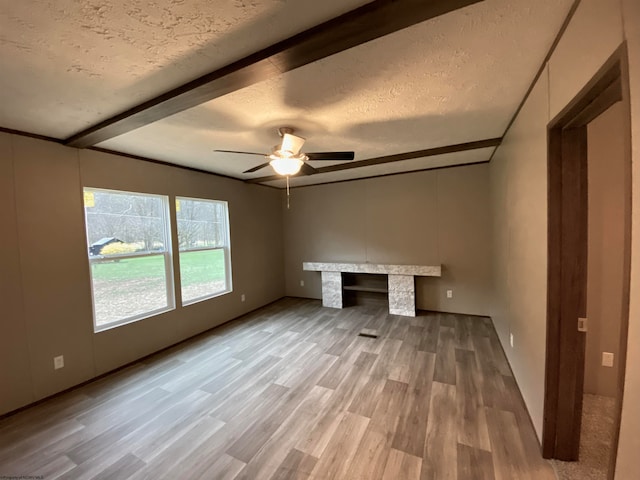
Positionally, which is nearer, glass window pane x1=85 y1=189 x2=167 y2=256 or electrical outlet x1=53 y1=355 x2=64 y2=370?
electrical outlet x1=53 y1=355 x2=64 y2=370

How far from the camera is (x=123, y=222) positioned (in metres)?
3.14

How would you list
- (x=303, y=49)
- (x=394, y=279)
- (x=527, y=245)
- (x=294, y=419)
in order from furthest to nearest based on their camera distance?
(x=394, y=279)
(x=294, y=419)
(x=527, y=245)
(x=303, y=49)

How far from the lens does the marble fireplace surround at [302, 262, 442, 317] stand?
4.23 m

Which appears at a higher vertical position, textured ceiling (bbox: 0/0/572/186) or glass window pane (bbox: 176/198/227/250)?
textured ceiling (bbox: 0/0/572/186)

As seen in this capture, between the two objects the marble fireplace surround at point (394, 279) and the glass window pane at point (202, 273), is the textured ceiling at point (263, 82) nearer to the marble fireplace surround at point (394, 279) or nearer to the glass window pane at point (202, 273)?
the glass window pane at point (202, 273)

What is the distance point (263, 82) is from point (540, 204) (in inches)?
77.6

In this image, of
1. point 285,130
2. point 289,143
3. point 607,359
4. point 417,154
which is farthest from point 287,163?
point 607,359

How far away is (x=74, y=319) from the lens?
8.74 ft

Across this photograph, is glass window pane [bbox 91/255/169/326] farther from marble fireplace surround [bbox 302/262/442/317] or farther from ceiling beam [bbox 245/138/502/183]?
ceiling beam [bbox 245/138/502/183]

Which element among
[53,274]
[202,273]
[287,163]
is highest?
[287,163]

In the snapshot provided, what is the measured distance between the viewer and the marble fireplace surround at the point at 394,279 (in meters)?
4.23

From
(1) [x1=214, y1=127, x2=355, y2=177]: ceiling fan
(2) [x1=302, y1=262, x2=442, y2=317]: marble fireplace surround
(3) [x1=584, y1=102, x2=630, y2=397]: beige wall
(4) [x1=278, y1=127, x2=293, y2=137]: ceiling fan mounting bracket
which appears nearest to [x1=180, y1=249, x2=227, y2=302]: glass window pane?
(2) [x1=302, y1=262, x2=442, y2=317]: marble fireplace surround

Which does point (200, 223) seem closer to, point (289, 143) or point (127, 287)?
point (127, 287)

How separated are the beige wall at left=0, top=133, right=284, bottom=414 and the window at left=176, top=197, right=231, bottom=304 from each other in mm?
462
